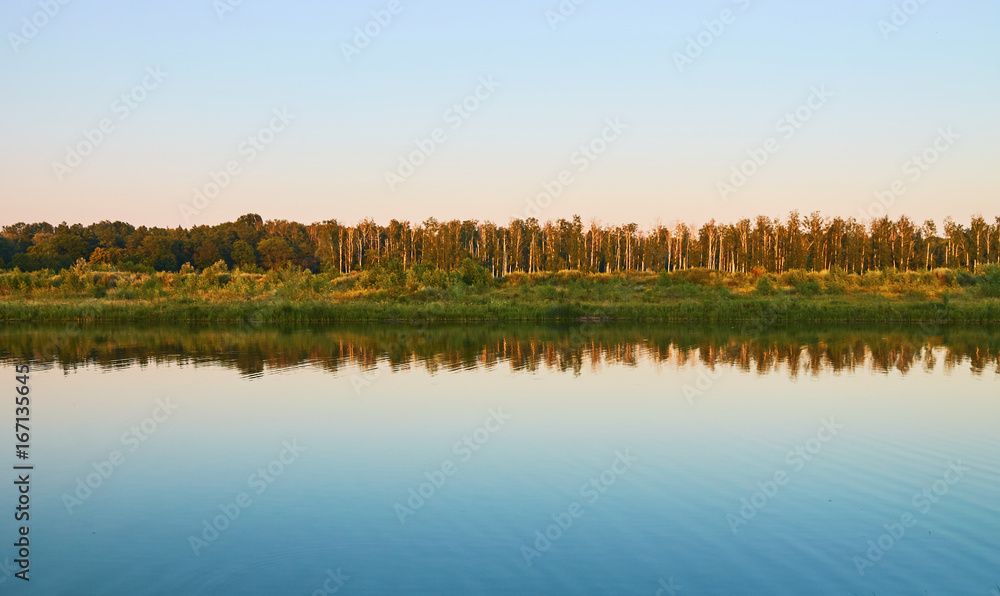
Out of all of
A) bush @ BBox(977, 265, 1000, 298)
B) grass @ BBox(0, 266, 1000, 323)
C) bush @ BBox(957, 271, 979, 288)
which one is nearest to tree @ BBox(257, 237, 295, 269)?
grass @ BBox(0, 266, 1000, 323)

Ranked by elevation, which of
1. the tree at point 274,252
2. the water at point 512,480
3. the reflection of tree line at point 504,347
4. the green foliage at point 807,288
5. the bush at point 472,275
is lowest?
the reflection of tree line at point 504,347

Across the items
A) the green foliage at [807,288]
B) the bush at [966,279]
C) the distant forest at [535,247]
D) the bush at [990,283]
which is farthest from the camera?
the distant forest at [535,247]

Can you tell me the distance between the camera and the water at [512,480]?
6.88m

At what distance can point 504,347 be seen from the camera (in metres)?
27.0

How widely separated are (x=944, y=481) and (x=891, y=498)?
1228mm

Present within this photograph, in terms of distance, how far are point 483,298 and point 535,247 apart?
37493 millimetres

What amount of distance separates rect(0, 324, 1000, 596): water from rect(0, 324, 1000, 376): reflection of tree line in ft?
4.74

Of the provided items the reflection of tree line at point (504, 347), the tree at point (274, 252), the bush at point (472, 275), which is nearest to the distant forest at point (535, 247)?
the tree at point (274, 252)

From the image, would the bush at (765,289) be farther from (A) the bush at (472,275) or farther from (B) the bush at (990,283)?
(A) the bush at (472,275)

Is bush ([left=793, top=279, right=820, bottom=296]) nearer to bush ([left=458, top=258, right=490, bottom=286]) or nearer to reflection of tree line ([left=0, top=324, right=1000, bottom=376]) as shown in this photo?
reflection of tree line ([left=0, top=324, right=1000, bottom=376])

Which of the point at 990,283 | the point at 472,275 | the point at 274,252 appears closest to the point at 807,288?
the point at 990,283

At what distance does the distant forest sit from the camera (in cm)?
7269

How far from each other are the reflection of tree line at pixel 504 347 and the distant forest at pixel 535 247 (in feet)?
101

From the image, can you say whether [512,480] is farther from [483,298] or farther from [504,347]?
[483,298]
